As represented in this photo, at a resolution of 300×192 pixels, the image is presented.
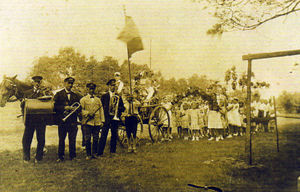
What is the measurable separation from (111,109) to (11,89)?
1999mm

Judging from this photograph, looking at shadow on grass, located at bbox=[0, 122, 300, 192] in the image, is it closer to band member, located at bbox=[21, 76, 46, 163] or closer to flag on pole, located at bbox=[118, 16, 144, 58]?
band member, located at bbox=[21, 76, 46, 163]

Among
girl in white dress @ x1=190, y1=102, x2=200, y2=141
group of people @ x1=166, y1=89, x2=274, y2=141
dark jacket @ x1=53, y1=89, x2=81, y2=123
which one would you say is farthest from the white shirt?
girl in white dress @ x1=190, y1=102, x2=200, y2=141

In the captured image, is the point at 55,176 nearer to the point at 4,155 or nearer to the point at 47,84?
the point at 4,155

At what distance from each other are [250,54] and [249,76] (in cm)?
41

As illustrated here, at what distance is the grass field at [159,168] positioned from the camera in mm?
4098

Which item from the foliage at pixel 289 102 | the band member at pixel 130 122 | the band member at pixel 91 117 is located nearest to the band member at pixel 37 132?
the band member at pixel 91 117

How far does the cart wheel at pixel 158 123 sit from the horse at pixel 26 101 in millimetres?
2320

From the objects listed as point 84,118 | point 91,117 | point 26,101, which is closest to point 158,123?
point 91,117

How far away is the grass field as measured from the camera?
4.10 m

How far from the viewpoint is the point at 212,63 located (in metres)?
4.85

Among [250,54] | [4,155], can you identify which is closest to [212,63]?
[250,54]

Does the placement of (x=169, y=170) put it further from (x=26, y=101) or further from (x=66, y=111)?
(x=26, y=101)

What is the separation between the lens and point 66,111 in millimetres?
4645

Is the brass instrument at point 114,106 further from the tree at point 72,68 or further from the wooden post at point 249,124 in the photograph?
the wooden post at point 249,124
